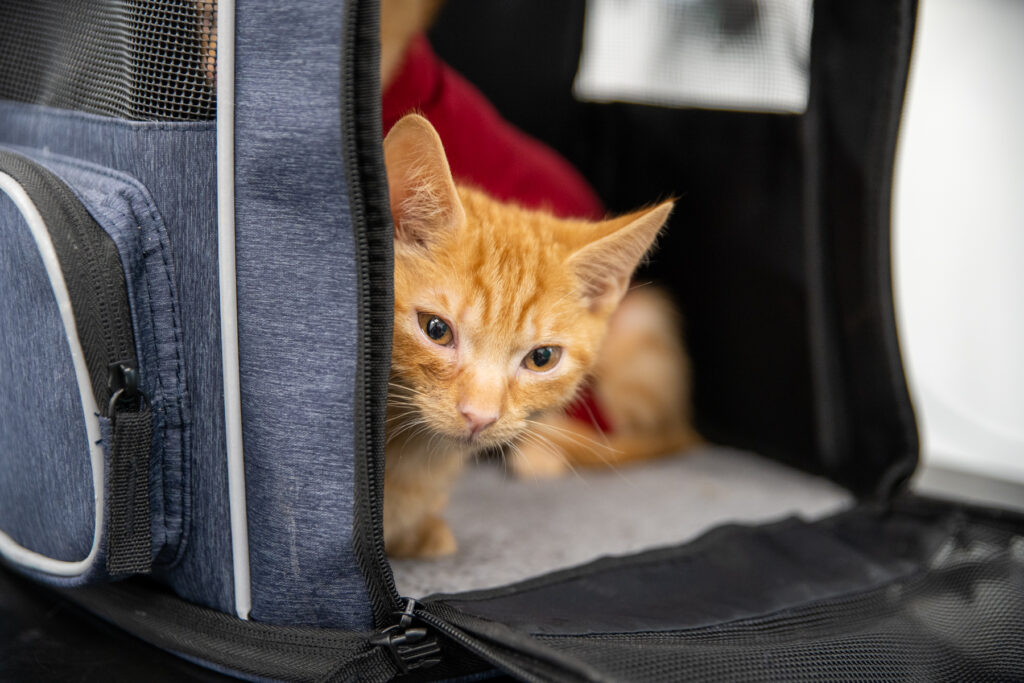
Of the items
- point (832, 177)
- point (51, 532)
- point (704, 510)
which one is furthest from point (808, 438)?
point (51, 532)

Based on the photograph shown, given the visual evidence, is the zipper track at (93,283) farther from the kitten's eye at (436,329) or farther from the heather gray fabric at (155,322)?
the kitten's eye at (436,329)

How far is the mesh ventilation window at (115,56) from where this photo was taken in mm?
768

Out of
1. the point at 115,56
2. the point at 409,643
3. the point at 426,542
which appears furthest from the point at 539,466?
the point at 115,56

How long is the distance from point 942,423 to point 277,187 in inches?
65.8

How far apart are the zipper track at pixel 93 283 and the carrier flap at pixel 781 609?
1.26 feet

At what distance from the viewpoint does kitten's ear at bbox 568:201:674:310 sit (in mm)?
930

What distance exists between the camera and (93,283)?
75 centimetres

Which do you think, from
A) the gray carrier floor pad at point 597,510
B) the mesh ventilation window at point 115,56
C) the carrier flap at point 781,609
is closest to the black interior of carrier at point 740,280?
the gray carrier floor pad at point 597,510

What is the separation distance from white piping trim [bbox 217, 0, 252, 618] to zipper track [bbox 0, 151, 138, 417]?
0.31 feet

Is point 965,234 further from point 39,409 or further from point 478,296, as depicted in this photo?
point 39,409

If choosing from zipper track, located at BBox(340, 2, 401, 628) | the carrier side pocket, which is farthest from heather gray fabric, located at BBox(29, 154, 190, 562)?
zipper track, located at BBox(340, 2, 401, 628)

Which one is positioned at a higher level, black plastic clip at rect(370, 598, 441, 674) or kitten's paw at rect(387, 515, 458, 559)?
black plastic clip at rect(370, 598, 441, 674)

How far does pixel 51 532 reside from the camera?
85 cm

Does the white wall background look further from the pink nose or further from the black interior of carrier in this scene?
the pink nose
